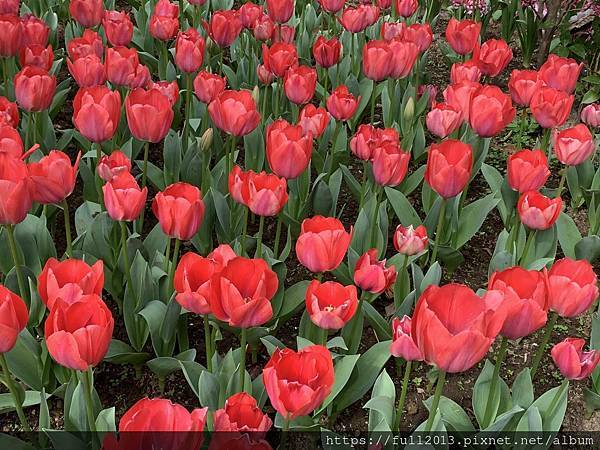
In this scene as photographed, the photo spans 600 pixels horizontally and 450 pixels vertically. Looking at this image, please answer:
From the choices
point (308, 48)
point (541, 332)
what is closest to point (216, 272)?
point (541, 332)

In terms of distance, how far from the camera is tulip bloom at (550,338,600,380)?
1.46m

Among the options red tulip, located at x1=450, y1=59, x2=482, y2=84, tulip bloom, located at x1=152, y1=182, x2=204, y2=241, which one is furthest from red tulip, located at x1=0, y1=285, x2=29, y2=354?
red tulip, located at x1=450, y1=59, x2=482, y2=84

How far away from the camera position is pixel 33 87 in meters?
2.17

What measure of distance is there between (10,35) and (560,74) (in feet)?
6.36

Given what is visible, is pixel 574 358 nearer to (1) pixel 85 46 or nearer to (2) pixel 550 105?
(2) pixel 550 105

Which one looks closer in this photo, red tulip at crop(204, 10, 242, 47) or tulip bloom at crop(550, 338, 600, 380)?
tulip bloom at crop(550, 338, 600, 380)

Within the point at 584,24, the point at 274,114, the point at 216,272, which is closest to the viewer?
the point at 216,272

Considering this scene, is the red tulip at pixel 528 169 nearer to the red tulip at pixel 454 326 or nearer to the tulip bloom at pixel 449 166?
→ the tulip bloom at pixel 449 166

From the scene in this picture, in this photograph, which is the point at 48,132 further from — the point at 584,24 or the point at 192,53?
the point at 584,24

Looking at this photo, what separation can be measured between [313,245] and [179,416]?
0.59m

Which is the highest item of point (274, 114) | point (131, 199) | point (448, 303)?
point (448, 303)

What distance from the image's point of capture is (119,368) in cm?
205

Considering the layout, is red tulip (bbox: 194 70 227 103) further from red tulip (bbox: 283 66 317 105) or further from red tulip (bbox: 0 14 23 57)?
red tulip (bbox: 0 14 23 57)

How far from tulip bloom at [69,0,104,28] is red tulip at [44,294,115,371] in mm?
1932
